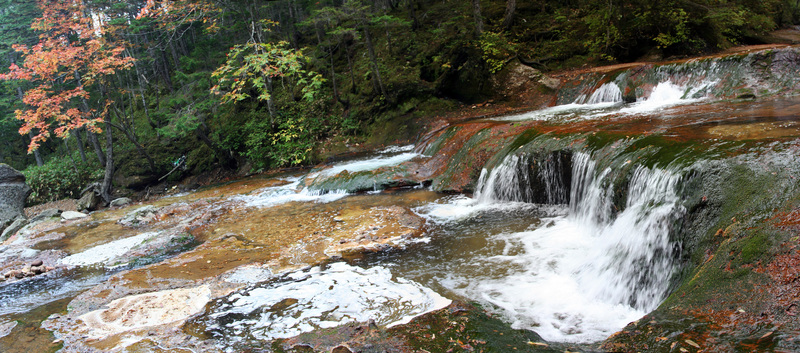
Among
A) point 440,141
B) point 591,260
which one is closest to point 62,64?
point 440,141

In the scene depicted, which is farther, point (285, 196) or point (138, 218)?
point (285, 196)

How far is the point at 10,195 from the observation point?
1327 centimetres

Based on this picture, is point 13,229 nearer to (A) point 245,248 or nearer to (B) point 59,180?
(A) point 245,248

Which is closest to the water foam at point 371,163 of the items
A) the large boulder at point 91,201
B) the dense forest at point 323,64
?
the dense forest at point 323,64

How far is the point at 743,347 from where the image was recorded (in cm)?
229

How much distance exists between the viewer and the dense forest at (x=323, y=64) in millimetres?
13836

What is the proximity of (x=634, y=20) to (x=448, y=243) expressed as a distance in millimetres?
12227

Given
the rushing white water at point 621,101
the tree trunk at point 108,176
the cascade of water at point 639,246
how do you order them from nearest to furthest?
1. the cascade of water at point 639,246
2. the rushing white water at point 621,101
3. the tree trunk at point 108,176

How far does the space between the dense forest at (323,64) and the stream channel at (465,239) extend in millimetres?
4977

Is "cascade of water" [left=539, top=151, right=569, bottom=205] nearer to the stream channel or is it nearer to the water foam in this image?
the stream channel

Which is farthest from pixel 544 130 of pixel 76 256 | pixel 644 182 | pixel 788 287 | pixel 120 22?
pixel 120 22

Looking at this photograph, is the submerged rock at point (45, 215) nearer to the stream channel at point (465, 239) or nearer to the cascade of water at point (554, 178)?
the stream channel at point (465, 239)

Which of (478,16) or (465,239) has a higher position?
(478,16)

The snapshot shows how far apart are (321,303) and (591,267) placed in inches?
123
